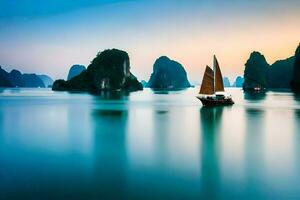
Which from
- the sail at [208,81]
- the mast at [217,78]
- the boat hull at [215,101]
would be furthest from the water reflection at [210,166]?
the boat hull at [215,101]

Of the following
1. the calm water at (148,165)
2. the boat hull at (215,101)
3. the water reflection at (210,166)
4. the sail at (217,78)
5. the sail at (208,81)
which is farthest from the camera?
the boat hull at (215,101)

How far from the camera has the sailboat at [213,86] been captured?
219 ft

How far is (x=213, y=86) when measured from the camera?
6812 cm

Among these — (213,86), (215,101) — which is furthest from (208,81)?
(215,101)

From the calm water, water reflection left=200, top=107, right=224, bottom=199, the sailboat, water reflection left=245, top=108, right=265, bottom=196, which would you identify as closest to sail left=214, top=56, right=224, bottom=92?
the sailboat

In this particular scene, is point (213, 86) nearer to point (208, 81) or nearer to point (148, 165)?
point (208, 81)

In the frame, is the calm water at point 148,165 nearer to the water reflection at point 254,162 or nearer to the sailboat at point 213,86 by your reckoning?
the water reflection at point 254,162

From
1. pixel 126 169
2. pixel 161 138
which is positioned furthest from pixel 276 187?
pixel 161 138

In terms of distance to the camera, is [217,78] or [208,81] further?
[217,78]

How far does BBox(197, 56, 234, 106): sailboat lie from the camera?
66.6m

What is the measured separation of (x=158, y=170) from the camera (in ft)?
56.9

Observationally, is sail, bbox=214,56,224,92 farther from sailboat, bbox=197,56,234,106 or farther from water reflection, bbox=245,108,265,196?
water reflection, bbox=245,108,265,196

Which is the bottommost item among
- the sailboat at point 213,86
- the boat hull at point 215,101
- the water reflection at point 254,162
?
the water reflection at point 254,162

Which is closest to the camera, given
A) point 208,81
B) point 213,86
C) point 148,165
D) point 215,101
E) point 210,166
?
point 210,166
